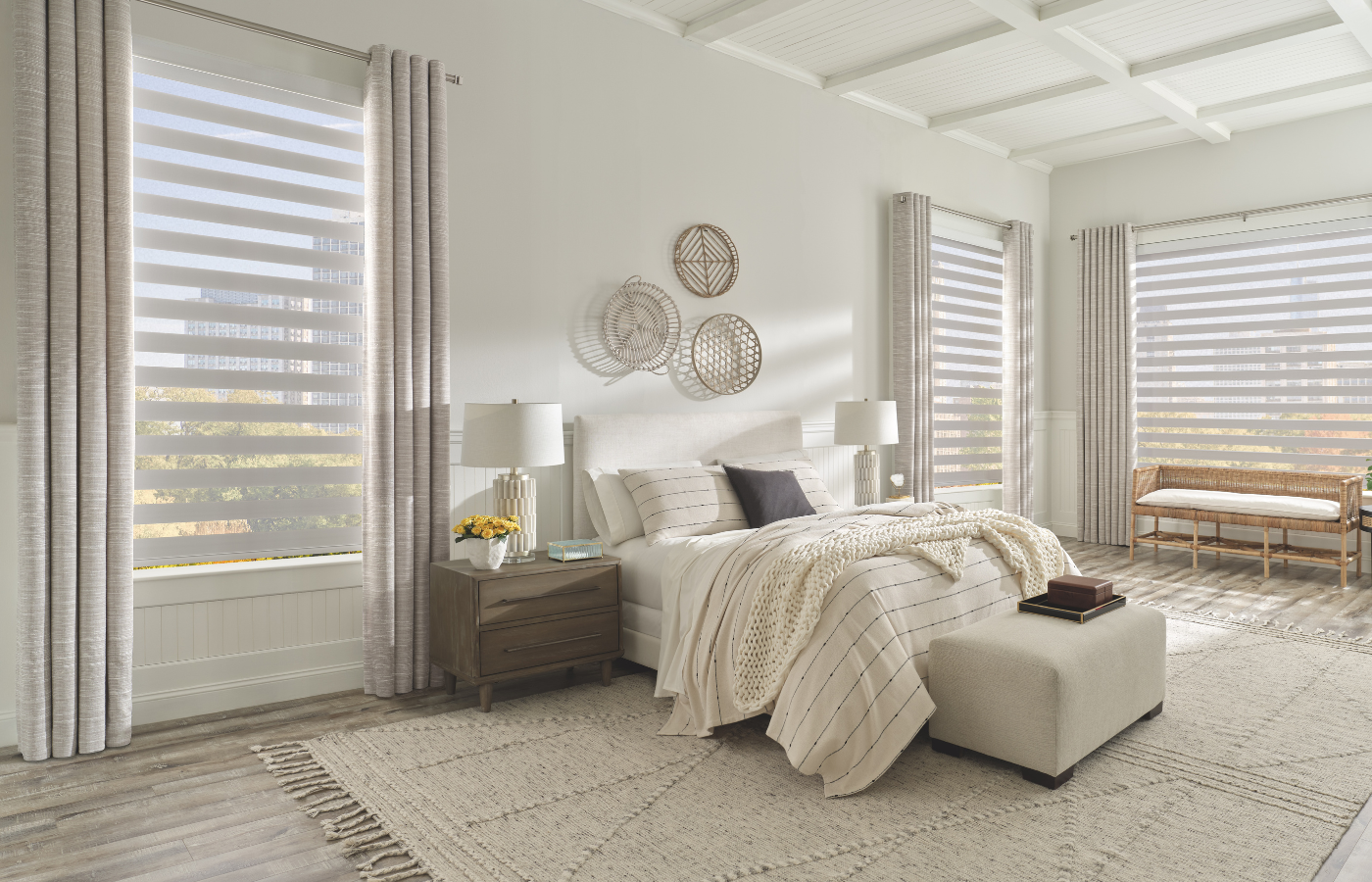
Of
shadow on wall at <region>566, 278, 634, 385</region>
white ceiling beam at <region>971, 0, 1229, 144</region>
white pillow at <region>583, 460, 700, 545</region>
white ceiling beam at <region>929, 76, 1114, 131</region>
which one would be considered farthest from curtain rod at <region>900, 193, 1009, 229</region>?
white pillow at <region>583, 460, 700, 545</region>

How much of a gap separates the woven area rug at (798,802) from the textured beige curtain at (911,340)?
284cm

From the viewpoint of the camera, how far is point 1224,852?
242 cm

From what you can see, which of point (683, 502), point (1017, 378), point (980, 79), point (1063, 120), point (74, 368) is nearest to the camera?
point (74, 368)

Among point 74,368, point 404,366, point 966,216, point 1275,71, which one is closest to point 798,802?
point 404,366

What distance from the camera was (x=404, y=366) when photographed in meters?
3.78

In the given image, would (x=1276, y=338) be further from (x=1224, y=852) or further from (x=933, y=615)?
(x=1224, y=852)

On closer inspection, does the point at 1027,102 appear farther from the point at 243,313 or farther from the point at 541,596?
the point at 243,313

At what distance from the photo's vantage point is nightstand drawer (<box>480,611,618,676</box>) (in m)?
3.57

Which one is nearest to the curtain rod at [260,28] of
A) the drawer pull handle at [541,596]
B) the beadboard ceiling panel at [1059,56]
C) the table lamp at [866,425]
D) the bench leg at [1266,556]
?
the beadboard ceiling panel at [1059,56]

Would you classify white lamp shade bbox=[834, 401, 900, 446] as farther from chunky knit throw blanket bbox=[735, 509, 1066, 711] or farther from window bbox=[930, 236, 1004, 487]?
chunky knit throw blanket bbox=[735, 509, 1066, 711]

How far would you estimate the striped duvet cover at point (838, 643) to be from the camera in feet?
9.44

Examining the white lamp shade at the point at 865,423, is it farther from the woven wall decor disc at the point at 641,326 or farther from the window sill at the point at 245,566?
the window sill at the point at 245,566

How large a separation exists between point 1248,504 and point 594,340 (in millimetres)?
4627

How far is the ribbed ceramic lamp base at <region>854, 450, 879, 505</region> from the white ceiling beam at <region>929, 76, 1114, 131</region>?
2595 millimetres
